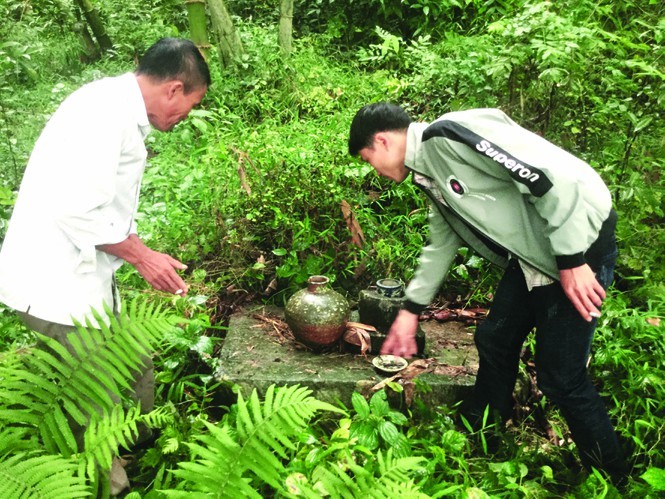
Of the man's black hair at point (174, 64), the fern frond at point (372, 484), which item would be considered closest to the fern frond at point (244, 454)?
the fern frond at point (372, 484)

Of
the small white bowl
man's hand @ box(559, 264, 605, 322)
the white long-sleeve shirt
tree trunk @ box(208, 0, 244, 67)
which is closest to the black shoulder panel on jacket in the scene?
man's hand @ box(559, 264, 605, 322)

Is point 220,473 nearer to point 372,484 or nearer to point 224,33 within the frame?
point 372,484

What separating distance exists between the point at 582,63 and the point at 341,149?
193 centimetres

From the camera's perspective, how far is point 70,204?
2082 mm

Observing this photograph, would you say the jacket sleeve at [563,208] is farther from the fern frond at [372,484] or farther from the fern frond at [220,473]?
the fern frond at [220,473]

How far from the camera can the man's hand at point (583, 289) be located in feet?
7.00

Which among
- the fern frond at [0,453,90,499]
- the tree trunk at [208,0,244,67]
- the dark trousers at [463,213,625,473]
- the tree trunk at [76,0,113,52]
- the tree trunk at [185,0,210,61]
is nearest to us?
the fern frond at [0,453,90,499]

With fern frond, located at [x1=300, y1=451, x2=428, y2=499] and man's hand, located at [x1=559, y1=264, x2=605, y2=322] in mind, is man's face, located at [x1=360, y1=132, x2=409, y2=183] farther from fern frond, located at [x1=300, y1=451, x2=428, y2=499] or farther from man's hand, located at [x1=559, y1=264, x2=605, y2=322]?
fern frond, located at [x1=300, y1=451, x2=428, y2=499]

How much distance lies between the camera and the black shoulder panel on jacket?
207 centimetres

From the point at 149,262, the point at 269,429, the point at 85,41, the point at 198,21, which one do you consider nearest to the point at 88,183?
the point at 149,262

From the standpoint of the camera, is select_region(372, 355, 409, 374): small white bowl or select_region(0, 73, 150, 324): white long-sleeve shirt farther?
select_region(372, 355, 409, 374): small white bowl

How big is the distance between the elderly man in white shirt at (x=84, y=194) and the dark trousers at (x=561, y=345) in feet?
5.52

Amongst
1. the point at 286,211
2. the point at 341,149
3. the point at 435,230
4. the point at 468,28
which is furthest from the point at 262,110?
the point at 435,230

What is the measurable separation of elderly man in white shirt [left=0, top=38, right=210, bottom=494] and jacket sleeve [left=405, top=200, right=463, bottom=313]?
1304mm
